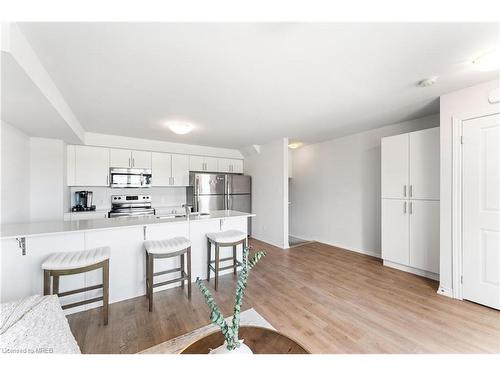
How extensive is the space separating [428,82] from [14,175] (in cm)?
500

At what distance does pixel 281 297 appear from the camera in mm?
2387

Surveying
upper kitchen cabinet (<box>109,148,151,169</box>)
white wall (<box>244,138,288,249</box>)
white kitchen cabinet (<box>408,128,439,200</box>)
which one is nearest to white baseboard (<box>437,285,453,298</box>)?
white kitchen cabinet (<box>408,128,439,200</box>)

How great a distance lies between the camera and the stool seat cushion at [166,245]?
7.14 ft

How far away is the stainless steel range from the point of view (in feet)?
13.4

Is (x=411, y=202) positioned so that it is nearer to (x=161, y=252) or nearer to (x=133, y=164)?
(x=161, y=252)

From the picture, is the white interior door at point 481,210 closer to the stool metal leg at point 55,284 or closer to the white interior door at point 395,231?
the white interior door at point 395,231

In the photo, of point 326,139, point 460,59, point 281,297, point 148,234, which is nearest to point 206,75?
point 148,234

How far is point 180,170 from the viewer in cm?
468

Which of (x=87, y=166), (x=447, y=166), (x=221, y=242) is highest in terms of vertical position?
(x=87, y=166)

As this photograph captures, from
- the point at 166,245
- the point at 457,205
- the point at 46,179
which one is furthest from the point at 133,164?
the point at 457,205

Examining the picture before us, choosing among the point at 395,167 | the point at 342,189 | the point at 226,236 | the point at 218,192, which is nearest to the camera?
the point at 226,236

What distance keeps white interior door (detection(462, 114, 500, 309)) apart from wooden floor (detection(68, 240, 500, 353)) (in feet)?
0.79

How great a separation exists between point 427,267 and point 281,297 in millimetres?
2135
